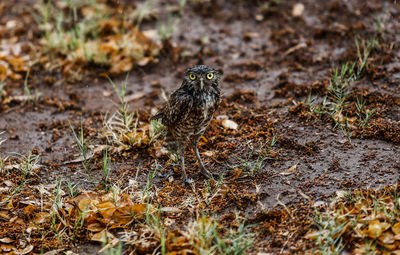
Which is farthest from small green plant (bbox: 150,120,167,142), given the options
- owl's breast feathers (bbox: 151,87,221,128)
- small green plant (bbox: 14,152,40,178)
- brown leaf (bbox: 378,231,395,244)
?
brown leaf (bbox: 378,231,395,244)

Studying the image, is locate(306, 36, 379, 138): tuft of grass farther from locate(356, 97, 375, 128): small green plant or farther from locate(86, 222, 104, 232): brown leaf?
locate(86, 222, 104, 232): brown leaf

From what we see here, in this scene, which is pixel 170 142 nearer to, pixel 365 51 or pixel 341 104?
pixel 341 104

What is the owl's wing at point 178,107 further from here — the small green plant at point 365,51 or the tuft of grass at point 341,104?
the small green plant at point 365,51

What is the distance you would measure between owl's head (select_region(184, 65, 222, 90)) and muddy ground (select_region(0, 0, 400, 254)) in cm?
91

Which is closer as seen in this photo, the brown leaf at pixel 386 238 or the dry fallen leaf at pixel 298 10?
the brown leaf at pixel 386 238

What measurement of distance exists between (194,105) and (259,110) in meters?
1.48

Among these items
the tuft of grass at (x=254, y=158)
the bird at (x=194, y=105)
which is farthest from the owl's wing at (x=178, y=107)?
the tuft of grass at (x=254, y=158)

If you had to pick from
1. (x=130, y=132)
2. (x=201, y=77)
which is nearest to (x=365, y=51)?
(x=201, y=77)

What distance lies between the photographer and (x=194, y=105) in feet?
13.6

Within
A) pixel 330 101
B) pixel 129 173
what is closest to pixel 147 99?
pixel 129 173

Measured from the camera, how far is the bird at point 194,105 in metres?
4.12

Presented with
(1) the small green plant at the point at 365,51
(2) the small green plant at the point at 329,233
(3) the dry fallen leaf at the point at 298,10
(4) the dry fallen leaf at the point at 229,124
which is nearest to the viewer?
(2) the small green plant at the point at 329,233

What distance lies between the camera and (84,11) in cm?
779

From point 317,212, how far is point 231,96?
2626 mm
